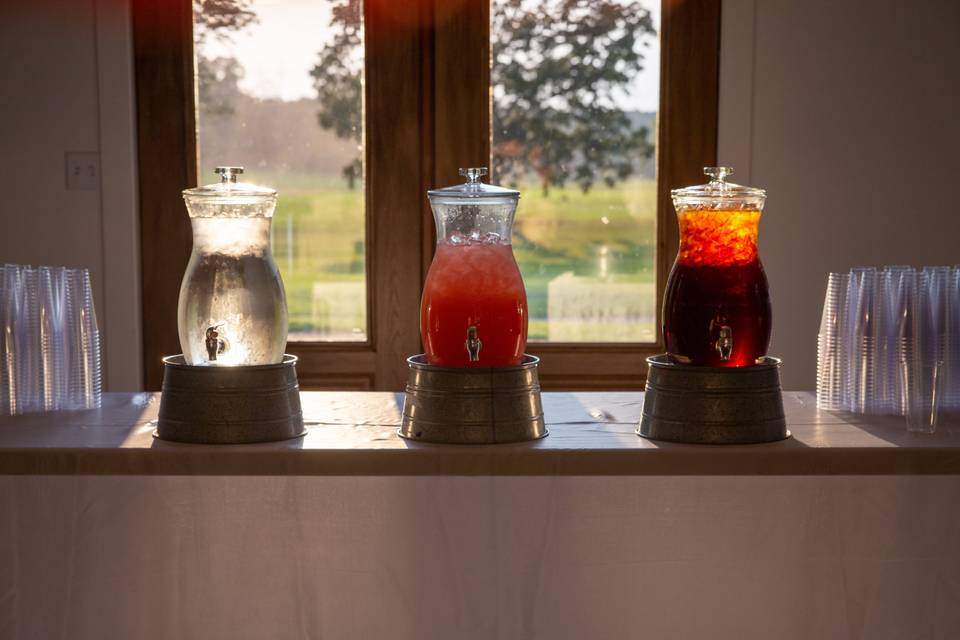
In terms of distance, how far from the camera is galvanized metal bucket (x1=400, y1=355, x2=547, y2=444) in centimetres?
124

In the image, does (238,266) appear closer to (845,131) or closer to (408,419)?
(408,419)

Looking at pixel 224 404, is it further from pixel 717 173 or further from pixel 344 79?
pixel 344 79

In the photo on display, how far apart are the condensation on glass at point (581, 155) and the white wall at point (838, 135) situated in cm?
25

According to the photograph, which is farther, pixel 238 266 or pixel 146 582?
pixel 146 582

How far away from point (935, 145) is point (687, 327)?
200 centimetres

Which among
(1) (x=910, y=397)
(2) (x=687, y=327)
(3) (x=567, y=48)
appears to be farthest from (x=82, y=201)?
(1) (x=910, y=397)

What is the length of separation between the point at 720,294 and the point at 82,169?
2.15 m

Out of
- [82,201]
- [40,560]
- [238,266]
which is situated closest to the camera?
[238,266]

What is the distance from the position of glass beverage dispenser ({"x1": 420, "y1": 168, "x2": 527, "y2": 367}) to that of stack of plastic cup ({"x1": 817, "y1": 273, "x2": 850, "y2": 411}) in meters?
0.50

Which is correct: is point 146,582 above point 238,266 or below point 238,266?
below

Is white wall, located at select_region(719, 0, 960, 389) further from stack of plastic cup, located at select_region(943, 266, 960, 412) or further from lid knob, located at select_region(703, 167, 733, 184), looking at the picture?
lid knob, located at select_region(703, 167, 733, 184)

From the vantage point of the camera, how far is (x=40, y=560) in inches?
54.5

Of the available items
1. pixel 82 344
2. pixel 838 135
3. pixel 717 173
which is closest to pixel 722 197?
pixel 717 173

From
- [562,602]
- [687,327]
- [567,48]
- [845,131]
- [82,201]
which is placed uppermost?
[567,48]
